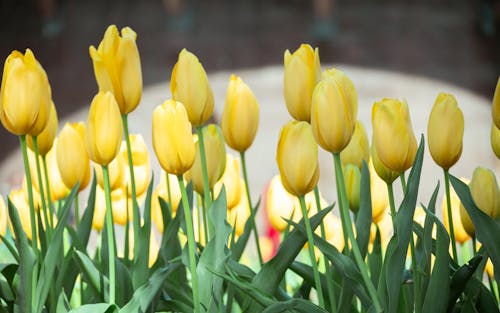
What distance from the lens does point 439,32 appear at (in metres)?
5.68

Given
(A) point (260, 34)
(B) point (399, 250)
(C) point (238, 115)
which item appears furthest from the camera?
(A) point (260, 34)

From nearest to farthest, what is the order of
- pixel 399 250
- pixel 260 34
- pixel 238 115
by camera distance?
pixel 399 250
pixel 238 115
pixel 260 34

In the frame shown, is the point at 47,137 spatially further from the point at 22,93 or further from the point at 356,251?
the point at 356,251

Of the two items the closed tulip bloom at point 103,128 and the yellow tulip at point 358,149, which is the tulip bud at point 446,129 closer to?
the yellow tulip at point 358,149

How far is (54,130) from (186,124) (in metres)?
0.22

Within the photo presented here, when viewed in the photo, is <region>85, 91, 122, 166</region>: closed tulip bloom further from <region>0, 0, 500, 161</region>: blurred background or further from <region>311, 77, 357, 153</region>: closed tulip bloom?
<region>0, 0, 500, 161</region>: blurred background

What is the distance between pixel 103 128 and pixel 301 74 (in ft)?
0.51

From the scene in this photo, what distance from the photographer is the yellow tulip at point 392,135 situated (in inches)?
28.4

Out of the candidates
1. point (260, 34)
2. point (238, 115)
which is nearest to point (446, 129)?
point (238, 115)

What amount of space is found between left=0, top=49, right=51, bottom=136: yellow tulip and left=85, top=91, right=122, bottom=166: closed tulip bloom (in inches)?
1.7

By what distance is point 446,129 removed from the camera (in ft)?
2.46

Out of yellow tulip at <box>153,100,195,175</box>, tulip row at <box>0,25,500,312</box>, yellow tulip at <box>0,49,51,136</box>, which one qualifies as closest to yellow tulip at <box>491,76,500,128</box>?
tulip row at <box>0,25,500,312</box>

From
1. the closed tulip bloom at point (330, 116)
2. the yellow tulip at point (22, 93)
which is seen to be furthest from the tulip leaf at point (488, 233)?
the yellow tulip at point (22, 93)

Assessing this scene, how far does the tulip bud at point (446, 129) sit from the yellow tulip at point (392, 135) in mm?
28
